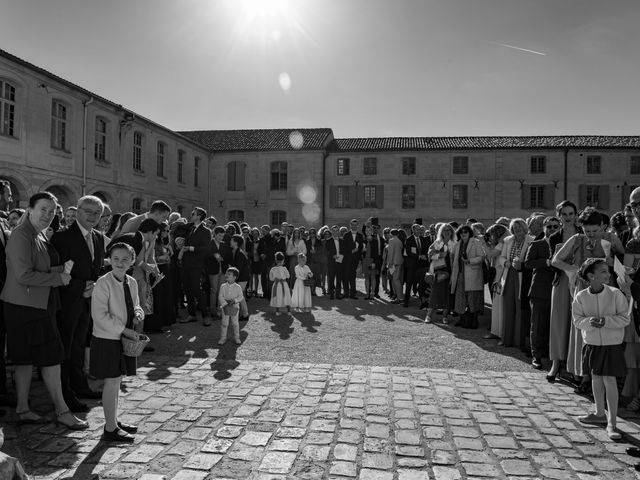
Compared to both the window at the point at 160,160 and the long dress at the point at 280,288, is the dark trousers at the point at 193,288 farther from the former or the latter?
the window at the point at 160,160

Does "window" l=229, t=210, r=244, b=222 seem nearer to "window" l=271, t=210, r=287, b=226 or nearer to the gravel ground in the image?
"window" l=271, t=210, r=287, b=226

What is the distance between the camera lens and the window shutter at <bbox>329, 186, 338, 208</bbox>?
34.2 metres

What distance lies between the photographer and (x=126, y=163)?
2412 centimetres

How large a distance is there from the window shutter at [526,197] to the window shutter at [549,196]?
105cm

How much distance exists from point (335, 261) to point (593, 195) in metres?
26.7

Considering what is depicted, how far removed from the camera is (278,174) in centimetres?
3447

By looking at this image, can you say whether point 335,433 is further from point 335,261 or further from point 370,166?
point 370,166

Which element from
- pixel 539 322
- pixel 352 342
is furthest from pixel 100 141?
pixel 539 322

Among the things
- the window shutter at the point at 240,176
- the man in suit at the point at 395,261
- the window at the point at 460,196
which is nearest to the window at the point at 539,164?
the window at the point at 460,196

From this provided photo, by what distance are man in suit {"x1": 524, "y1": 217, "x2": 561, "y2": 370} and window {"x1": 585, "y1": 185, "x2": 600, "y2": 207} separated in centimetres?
3036

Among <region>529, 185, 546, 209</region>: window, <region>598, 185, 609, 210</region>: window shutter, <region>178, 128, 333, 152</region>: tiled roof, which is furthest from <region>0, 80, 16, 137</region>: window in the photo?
<region>598, 185, 609, 210</region>: window shutter

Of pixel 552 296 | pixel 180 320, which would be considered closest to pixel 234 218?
pixel 180 320

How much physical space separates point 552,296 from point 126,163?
74.5 feet

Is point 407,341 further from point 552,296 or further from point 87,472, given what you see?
point 87,472
